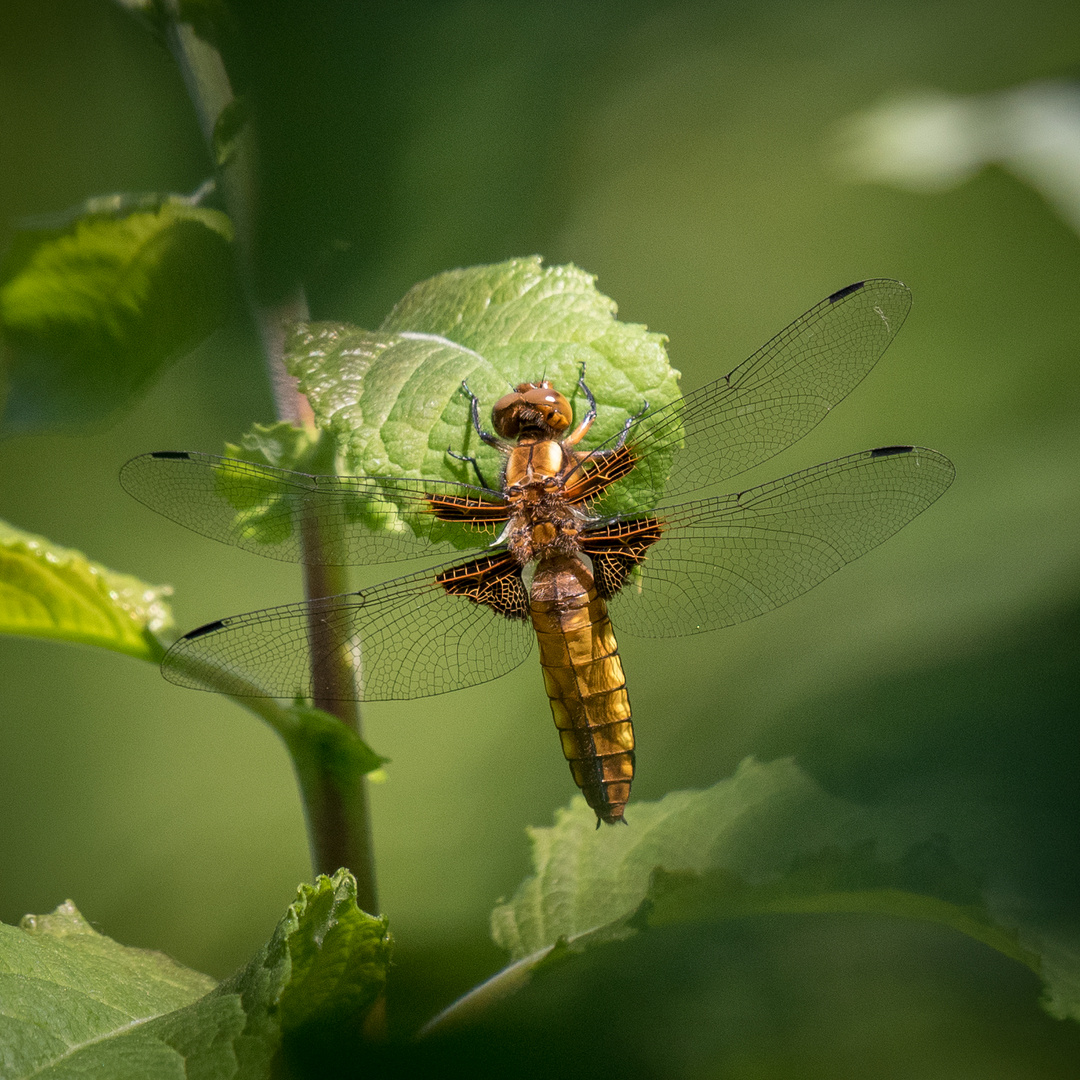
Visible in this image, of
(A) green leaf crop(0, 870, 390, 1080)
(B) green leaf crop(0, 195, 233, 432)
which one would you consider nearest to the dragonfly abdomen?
(A) green leaf crop(0, 870, 390, 1080)

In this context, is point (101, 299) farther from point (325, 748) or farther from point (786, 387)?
point (786, 387)

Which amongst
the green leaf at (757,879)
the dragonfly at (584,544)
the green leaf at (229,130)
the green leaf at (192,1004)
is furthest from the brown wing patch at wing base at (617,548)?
the green leaf at (229,130)

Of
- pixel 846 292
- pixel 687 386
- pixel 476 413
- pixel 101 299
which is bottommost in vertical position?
pixel 476 413

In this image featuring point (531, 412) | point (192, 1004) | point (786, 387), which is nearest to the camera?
point (192, 1004)

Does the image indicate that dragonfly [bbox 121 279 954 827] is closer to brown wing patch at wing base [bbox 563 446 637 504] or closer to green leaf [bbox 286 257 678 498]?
brown wing patch at wing base [bbox 563 446 637 504]

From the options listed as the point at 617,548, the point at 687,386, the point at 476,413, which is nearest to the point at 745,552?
the point at 617,548

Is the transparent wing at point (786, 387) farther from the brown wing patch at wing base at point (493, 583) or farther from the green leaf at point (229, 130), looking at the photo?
the green leaf at point (229, 130)
